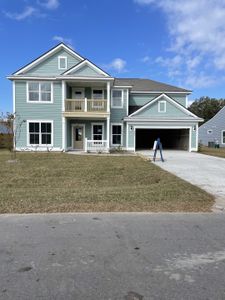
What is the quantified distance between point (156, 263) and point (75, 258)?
111 centimetres

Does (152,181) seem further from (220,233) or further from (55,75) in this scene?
(55,75)

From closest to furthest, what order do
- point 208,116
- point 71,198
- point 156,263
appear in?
point 156,263
point 71,198
point 208,116

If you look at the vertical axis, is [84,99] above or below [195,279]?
above

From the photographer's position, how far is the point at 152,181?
10945mm

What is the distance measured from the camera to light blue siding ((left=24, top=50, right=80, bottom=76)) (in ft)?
86.1

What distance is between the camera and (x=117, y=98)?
1113 inches

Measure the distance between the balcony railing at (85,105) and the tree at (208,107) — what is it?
184 feet

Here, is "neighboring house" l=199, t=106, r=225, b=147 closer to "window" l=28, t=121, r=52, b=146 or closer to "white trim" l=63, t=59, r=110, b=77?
"white trim" l=63, t=59, r=110, b=77

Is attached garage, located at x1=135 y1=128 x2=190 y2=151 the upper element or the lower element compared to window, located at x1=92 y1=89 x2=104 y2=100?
lower

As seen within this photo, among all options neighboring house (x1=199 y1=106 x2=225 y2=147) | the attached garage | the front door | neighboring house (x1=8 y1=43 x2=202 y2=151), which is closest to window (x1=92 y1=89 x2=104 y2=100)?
neighboring house (x1=8 y1=43 x2=202 y2=151)

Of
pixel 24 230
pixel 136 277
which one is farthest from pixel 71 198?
pixel 136 277

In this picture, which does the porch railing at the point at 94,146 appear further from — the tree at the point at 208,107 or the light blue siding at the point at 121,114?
the tree at the point at 208,107

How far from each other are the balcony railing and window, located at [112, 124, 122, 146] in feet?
8.32

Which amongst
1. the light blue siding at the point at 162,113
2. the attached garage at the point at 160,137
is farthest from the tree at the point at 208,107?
the light blue siding at the point at 162,113
